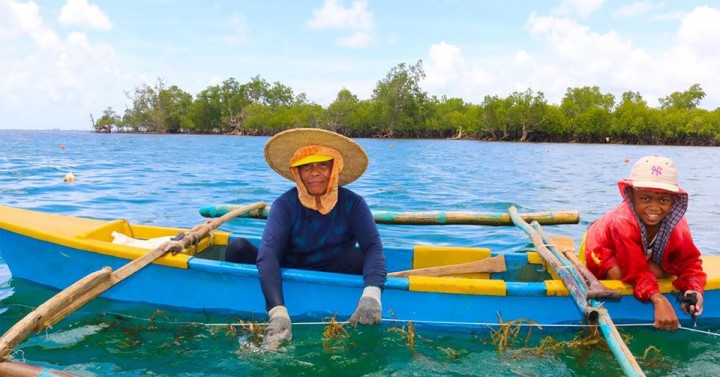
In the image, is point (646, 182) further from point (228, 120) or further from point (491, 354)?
point (228, 120)

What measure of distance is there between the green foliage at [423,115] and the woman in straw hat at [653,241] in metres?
72.7

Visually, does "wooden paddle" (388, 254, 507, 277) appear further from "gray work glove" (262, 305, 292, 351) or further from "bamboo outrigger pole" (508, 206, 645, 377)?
"gray work glove" (262, 305, 292, 351)

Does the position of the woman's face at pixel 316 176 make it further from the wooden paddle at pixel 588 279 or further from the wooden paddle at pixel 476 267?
the wooden paddle at pixel 588 279

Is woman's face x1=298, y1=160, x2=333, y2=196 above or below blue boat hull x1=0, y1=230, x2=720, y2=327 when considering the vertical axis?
above

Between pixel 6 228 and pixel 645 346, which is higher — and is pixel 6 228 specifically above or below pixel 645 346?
above

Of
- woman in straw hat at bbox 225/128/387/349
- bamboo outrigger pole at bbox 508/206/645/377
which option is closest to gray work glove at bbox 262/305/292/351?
woman in straw hat at bbox 225/128/387/349

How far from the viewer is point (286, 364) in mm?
3754

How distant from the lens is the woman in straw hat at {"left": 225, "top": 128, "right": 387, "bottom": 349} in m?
3.82

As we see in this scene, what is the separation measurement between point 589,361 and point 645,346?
615mm

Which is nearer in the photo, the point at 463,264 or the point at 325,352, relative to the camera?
the point at 325,352

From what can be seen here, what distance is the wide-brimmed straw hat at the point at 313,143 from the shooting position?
384 centimetres

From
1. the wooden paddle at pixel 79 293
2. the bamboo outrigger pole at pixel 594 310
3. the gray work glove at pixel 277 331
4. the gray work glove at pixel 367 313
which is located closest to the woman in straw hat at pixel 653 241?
the bamboo outrigger pole at pixel 594 310

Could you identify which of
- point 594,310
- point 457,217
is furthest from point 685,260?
point 457,217

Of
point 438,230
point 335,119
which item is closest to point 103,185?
point 438,230
